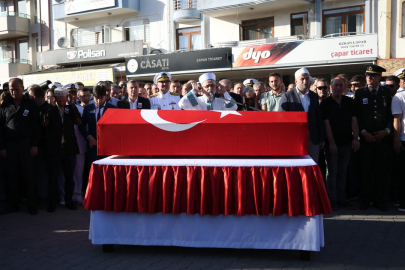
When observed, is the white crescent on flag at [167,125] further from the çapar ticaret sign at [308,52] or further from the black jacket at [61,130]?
the çapar ticaret sign at [308,52]

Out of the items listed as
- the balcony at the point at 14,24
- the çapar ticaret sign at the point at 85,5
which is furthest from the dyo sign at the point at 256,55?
the balcony at the point at 14,24

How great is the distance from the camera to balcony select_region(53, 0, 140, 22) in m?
22.8

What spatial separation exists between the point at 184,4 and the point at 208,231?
64.0 ft

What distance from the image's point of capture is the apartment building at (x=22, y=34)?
88.7ft

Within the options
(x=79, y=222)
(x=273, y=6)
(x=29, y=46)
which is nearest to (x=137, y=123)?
(x=79, y=222)

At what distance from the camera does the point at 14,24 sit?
26906 mm

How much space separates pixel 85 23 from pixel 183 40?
287 inches

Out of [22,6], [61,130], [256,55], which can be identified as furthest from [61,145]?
[22,6]

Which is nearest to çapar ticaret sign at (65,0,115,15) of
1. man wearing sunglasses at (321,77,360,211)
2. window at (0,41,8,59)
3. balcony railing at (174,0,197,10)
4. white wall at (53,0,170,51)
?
white wall at (53,0,170,51)

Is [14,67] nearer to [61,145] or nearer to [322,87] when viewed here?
[61,145]

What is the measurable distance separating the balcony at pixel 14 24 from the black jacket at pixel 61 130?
23897 mm

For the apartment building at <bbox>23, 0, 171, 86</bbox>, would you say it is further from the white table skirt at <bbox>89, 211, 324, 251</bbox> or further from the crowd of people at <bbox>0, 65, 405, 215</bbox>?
the white table skirt at <bbox>89, 211, 324, 251</bbox>

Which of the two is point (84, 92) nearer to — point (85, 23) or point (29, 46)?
point (85, 23)

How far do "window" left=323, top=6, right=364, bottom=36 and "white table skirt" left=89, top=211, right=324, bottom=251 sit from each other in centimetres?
1499
